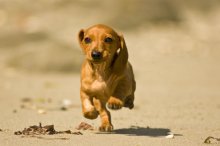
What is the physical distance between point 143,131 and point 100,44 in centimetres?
106

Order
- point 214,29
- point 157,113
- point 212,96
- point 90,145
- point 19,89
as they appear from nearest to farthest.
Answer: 1. point 90,145
2. point 157,113
3. point 212,96
4. point 19,89
5. point 214,29

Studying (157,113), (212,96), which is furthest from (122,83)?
(212,96)

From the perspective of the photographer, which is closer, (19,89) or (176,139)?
(176,139)

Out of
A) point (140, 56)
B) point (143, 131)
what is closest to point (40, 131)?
point (143, 131)

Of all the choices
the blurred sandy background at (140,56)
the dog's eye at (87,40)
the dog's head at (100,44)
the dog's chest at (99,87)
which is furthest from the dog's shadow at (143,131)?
the dog's eye at (87,40)

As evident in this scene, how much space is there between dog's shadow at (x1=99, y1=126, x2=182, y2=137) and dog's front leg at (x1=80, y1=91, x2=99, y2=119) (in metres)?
0.35

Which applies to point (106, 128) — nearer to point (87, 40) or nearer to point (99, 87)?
point (99, 87)

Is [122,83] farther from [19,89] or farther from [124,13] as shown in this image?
[124,13]

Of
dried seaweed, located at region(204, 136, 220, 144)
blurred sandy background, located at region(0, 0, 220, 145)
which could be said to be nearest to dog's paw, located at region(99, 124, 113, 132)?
blurred sandy background, located at region(0, 0, 220, 145)

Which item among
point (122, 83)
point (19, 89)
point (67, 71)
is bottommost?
point (122, 83)

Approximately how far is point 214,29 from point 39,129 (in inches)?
774

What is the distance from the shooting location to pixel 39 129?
6.72 meters

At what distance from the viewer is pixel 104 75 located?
7.00m

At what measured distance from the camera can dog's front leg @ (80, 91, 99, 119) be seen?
680cm
